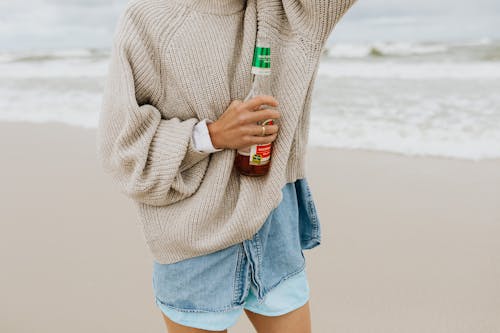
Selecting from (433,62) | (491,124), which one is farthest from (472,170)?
(433,62)

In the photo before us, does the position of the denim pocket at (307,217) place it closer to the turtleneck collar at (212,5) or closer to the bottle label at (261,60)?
the bottle label at (261,60)

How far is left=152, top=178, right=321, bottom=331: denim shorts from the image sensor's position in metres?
1.32

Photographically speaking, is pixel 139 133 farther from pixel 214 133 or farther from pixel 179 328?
pixel 179 328

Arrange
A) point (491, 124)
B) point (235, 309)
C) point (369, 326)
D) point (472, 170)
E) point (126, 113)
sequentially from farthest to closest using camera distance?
1. point (491, 124)
2. point (472, 170)
3. point (369, 326)
4. point (235, 309)
5. point (126, 113)

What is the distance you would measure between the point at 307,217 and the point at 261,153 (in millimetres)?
396

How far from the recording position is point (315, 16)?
4.02 ft

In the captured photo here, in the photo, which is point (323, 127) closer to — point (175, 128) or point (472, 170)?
point (472, 170)

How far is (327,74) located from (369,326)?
8.96 metres

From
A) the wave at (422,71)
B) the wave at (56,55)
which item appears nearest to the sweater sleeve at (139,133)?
the wave at (422,71)

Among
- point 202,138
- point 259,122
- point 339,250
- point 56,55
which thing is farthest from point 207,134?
point 56,55

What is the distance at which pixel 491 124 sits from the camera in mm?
5266

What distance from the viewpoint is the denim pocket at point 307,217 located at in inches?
59.6

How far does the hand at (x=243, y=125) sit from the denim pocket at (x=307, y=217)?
→ 0.34 meters

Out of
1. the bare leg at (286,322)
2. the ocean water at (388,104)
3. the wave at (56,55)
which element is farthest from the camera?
the wave at (56,55)
